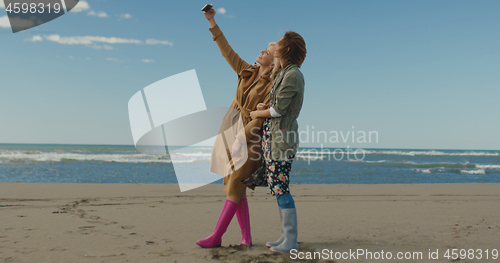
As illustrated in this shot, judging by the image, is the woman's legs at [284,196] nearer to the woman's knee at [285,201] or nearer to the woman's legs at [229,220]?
the woman's knee at [285,201]

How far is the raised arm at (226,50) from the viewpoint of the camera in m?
2.91

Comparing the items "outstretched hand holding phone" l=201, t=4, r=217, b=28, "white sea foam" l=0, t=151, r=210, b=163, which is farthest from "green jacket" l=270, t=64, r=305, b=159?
Answer: "white sea foam" l=0, t=151, r=210, b=163

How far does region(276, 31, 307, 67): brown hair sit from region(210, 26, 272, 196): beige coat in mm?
269

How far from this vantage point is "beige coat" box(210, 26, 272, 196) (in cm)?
269

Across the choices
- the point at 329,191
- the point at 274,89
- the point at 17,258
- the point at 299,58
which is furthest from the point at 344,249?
the point at 329,191

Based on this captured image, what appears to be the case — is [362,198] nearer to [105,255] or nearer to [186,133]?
[186,133]

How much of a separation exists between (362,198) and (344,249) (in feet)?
10.6

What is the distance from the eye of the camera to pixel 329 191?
21.9 feet

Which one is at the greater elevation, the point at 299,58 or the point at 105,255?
the point at 299,58

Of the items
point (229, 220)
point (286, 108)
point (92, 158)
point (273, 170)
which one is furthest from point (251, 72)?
point (92, 158)

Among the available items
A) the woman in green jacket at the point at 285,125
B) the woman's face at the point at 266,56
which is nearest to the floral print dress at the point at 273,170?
the woman in green jacket at the point at 285,125

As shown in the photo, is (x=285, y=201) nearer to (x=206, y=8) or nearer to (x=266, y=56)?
(x=266, y=56)

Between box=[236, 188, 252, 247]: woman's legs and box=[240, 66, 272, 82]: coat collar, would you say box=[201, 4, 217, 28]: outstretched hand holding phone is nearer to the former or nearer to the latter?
box=[240, 66, 272, 82]: coat collar

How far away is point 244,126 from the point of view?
276cm
